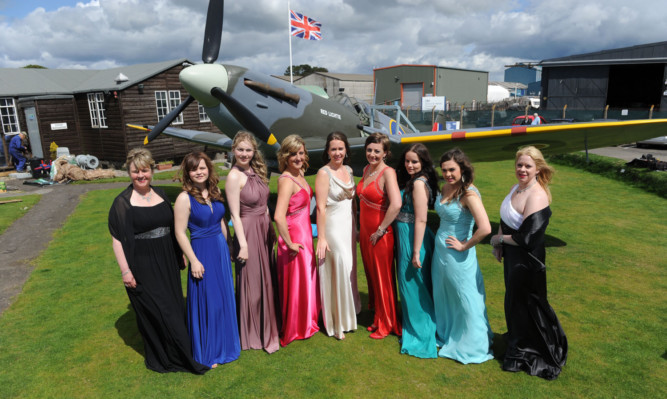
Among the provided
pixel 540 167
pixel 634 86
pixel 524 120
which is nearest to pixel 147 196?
pixel 540 167

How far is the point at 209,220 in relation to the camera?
3.45 meters

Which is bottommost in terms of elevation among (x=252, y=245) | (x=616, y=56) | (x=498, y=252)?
(x=498, y=252)

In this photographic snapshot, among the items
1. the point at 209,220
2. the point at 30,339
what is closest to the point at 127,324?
the point at 30,339

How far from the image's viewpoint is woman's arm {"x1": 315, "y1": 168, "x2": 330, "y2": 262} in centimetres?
374

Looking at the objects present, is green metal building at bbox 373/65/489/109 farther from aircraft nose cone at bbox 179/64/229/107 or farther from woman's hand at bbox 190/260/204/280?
woman's hand at bbox 190/260/204/280

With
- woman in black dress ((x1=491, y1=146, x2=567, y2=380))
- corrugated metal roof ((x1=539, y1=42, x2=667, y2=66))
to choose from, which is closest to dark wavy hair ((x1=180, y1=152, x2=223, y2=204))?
woman in black dress ((x1=491, y1=146, x2=567, y2=380))

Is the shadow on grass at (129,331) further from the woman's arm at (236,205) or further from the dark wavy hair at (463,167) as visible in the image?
the dark wavy hair at (463,167)

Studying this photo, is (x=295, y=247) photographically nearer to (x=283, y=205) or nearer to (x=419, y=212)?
(x=283, y=205)

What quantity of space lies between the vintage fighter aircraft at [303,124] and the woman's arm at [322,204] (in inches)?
141

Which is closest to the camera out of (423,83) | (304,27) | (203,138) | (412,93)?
(203,138)

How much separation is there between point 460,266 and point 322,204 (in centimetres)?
140

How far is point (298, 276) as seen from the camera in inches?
153

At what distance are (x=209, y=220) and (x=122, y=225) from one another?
2.23 feet

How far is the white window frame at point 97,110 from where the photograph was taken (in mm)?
17094
